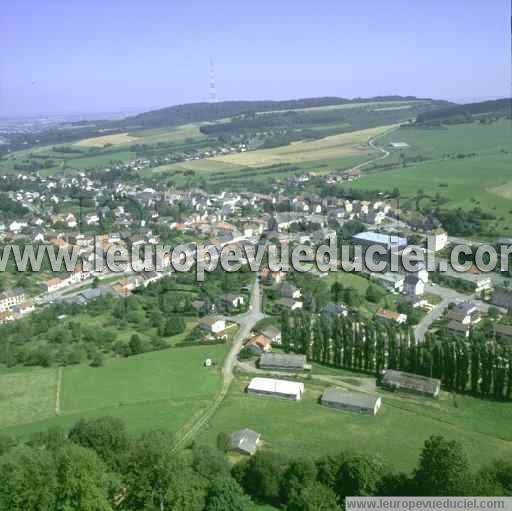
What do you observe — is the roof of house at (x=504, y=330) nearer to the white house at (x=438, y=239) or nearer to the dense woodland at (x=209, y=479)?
the dense woodland at (x=209, y=479)

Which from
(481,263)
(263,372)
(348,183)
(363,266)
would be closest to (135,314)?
(263,372)

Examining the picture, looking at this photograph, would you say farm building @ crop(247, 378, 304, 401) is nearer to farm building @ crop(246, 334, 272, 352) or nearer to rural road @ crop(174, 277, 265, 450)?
rural road @ crop(174, 277, 265, 450)

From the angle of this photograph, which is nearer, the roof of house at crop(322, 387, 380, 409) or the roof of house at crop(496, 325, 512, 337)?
the roof of house at crop(322, 387, 380, 409)

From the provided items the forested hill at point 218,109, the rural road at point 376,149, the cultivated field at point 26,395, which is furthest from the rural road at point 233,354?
the forested hill at point 218,109

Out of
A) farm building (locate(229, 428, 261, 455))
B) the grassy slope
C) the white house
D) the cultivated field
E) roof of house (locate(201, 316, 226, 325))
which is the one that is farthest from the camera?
the grassy slope

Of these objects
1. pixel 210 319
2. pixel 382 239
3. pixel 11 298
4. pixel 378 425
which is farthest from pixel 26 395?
pixel 382 239

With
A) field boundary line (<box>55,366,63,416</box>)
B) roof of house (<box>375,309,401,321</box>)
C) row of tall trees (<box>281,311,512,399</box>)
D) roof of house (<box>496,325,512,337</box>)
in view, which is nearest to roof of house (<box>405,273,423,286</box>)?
roof of house (<box>375,309,401,321</box>)

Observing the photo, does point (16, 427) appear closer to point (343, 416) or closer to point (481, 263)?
point (343, 416)
